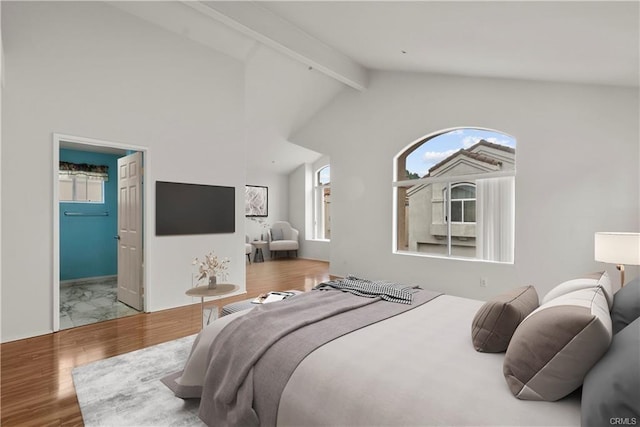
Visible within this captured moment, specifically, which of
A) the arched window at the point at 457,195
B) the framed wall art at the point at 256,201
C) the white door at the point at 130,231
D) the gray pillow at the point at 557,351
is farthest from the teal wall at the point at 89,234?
the gray pillow at the point at 557,351

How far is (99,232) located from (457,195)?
6.28m

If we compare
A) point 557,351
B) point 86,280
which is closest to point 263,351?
point 557,351

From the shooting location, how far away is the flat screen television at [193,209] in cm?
429

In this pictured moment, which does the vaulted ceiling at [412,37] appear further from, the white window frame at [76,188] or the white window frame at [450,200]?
the white window frame at [76,188]

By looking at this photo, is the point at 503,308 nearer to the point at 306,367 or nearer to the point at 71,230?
the point at 306,367

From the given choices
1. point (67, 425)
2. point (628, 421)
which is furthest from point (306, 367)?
point (67, 425)

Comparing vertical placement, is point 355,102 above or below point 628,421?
above

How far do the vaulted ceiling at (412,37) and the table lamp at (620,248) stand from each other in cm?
146

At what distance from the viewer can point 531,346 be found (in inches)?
48.1

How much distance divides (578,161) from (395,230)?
8.82ft

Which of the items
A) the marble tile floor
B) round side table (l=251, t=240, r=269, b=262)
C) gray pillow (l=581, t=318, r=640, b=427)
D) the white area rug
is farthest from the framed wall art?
gray pillow (l=581, t=318, r=640, b=427)

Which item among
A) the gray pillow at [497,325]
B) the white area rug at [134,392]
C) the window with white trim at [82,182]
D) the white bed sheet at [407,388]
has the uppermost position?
the window with white trim at [82,182]

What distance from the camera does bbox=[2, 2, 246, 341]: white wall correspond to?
3.26 metres

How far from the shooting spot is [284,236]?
31.4 ft
